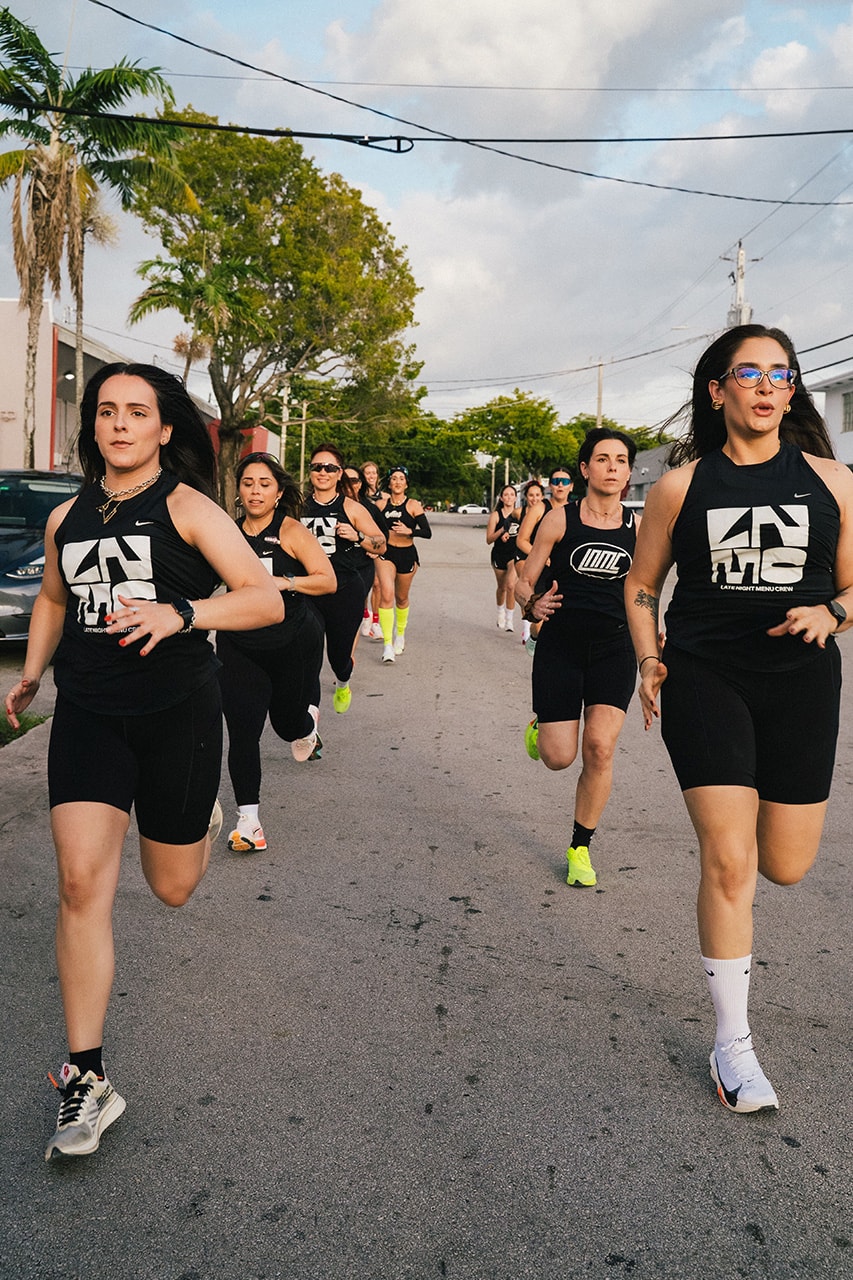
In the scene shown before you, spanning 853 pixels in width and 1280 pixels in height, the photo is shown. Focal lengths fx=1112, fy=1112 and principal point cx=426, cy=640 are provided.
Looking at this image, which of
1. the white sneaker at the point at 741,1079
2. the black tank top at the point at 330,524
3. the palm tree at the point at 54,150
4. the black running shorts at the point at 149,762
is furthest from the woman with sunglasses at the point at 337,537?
the palm tree at the point at 54,150

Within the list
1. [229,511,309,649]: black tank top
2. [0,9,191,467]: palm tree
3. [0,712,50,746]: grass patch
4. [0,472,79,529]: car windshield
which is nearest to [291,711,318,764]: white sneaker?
[229,511,309,649]: black tank top

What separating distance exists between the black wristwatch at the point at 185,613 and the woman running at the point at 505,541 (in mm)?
11957

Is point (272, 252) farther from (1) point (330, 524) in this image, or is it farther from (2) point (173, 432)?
(2) point (173, 432)

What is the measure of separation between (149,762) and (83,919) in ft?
1.53

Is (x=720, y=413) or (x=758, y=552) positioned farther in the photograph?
(x=720, y=413)

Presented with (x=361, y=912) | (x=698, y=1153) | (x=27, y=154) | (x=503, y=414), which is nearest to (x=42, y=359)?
(x=27, y=154)

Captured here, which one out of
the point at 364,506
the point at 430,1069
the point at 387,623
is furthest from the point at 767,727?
the point at 387,623

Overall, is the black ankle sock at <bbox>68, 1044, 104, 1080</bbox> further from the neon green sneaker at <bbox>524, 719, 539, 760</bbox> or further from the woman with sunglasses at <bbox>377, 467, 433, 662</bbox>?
the woman with sunglasses at <bbox>377, 467, 433, 662</bbox>

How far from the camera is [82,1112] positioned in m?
2.88

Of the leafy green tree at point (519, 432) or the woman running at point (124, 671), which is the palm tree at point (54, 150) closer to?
the woman running at point (124, 671)

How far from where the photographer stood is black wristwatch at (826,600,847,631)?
10.7 ft

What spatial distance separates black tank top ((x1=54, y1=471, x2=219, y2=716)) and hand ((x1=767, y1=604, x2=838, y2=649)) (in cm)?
172

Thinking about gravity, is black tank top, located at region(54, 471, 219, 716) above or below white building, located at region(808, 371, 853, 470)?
below

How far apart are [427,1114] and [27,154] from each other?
20.8 meters
